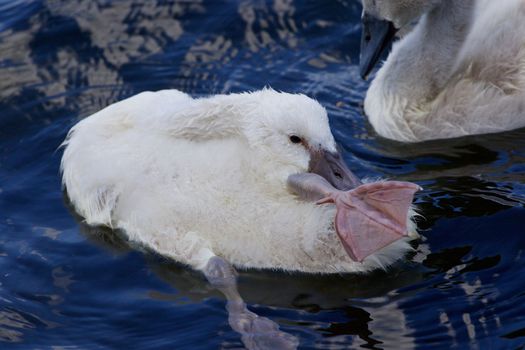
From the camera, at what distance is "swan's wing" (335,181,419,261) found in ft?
16.7

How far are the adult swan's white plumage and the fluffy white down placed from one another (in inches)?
76.4

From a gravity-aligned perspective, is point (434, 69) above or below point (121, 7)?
above

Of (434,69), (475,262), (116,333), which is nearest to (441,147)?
(434,69)

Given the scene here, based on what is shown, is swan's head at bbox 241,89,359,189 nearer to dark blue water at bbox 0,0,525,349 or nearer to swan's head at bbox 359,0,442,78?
dark blue water at bbox 0,0,525,349

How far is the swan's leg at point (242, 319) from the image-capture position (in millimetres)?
5074

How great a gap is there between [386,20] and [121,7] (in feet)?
8.58

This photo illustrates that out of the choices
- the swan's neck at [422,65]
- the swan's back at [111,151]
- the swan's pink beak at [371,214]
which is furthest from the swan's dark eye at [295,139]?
the swan's neck at [422,65]

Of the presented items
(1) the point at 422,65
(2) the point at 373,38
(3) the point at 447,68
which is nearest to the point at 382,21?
(2) the point at 373,38

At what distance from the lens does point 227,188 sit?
18.5 feet

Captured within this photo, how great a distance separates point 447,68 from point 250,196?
2546 millimetres

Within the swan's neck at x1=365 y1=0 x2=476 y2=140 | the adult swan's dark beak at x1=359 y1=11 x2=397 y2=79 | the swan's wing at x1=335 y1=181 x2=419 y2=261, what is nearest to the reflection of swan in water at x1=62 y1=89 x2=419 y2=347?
the swan's wing at x1=335 y1=181 x2=419 y2=261

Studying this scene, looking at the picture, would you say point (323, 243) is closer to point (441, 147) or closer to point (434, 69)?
point (441, 147)

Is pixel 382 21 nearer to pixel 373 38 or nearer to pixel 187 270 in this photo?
pixel 373 38

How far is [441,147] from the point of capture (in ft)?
23.8
